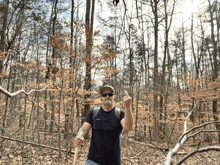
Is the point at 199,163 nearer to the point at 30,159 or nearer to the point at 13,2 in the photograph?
the point at 30,159

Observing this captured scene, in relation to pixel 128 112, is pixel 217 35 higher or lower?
higher

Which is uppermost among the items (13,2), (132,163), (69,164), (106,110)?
(13,2)

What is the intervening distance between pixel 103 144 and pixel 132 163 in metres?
5.20

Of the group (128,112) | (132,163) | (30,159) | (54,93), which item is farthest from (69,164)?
(128,112)

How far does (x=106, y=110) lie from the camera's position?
7.20 ft

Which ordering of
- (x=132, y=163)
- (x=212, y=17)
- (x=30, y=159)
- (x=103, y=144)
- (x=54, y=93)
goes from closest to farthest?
(x=103, y=144)
(x=30, y=159)
(x=132, y=163)
(x=54, y=93)
(x=212, y=17)

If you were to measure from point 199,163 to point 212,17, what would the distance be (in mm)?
15206

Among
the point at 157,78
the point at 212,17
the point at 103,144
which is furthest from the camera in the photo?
the point at 212,17

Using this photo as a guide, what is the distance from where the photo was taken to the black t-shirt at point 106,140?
1.97 metres

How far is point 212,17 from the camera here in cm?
1517

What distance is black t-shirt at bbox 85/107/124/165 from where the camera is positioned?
1968mm

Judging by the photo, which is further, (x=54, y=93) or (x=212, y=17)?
(x=212, y=17)

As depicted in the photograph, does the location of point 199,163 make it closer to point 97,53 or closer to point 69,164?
point 69,164

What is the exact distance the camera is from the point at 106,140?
2008 millimetres
